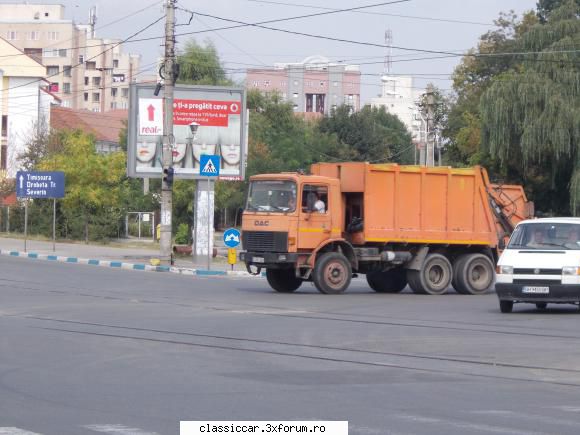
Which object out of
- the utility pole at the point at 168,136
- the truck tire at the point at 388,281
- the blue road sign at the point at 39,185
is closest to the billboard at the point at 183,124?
the utility pole at the point at 168,136

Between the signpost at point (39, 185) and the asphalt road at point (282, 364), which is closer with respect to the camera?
the asphalt road at point (282, 364)

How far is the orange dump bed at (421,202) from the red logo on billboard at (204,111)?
39.0 ft

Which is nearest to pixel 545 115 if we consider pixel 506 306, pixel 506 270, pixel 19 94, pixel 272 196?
pixel 272 196

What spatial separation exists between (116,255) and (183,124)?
6.71 meters

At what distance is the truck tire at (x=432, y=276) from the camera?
27953 mm

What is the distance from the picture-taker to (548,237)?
22.1m

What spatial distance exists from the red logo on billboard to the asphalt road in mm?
15005

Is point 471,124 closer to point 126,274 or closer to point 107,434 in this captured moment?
point 126,274

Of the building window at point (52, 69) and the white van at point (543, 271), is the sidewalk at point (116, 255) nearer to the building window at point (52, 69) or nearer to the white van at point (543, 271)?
the white van at point (543, 271)

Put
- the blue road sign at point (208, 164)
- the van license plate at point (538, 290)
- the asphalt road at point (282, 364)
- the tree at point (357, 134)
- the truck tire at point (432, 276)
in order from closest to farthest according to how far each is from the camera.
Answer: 1. the asphalt road at point (282, 364)
2. the van license plate at point (538, 290)
3. the truck tire at point (432, 276)
4. the blue road sign at point (208, 164)
5. the tree at point (357, 134)

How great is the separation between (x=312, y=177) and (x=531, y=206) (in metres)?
7.23

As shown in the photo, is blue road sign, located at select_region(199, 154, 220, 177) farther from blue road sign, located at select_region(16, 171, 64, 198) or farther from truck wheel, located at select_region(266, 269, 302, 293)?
blue road sign, located at select_region(16, 171, 64, 198)

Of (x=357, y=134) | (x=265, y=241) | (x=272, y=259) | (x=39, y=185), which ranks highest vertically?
(x=357, y=134)

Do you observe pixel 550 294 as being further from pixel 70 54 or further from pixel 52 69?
pixel 52 69
